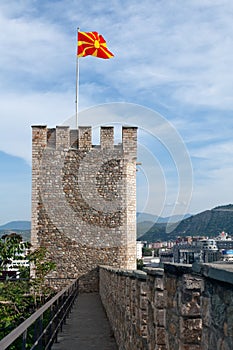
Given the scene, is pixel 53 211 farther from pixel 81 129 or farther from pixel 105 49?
pixel 105 49

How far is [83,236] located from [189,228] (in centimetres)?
5208

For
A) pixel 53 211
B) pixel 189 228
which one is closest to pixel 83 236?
pixel 53 211

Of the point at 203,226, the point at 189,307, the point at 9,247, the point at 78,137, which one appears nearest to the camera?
the point at 189,307

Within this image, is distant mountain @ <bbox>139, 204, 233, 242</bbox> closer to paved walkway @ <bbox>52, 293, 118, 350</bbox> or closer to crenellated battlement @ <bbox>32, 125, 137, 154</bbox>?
crenellated battlement @ <bbox>32, 125, 137, 154</bbox>

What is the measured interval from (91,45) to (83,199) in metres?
5.44

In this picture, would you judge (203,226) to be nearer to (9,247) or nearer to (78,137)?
(78,137)

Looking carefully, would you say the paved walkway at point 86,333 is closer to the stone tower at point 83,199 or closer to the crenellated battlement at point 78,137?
the stone tower at point 83,199

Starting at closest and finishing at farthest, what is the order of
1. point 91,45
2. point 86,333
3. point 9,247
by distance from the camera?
point 86,333, point 9,247, point 91,45

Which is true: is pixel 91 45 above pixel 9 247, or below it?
above

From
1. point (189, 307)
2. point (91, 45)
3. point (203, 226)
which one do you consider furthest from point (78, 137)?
point (203, 226)

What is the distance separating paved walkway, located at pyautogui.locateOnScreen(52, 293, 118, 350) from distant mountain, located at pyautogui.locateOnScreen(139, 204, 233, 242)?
53.6 metres

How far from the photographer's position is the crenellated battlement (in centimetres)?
1666

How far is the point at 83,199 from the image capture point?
16.6 meters

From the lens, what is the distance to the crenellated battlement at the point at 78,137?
16656 millimetres
